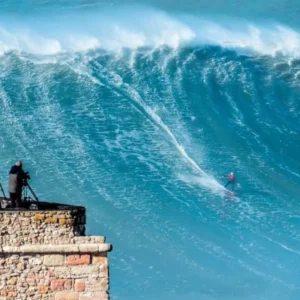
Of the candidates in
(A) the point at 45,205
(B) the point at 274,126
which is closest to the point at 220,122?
(B) the point at 274,126

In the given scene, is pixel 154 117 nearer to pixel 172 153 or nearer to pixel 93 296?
pixel 172 153

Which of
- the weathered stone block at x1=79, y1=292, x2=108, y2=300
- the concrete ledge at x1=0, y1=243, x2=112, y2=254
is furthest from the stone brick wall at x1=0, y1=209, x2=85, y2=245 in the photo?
the weathered stone block at x1=79, y1=292, x2=108, y2=300

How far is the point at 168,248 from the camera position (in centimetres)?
4297

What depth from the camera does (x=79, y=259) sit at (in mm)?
14703

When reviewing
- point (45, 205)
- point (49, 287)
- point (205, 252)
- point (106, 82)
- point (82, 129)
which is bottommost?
point (49, 287)

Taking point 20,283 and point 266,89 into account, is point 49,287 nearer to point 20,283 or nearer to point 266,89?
point 20,283

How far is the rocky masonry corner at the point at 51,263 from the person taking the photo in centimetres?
1462

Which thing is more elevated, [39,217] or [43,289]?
[39,217]

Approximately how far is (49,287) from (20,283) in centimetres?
28

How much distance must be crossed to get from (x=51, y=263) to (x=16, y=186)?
5.01ft

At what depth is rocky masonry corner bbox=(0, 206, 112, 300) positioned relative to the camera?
48.0 ft

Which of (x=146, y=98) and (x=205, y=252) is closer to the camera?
(x=205, y=252)

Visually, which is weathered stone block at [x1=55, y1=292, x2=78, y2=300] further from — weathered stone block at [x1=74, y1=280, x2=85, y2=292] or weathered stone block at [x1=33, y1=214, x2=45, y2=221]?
weathered stone block at [x1=33, y1=214, x2=45, y2=221]

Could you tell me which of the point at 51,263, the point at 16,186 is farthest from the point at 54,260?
the point at 16,186
